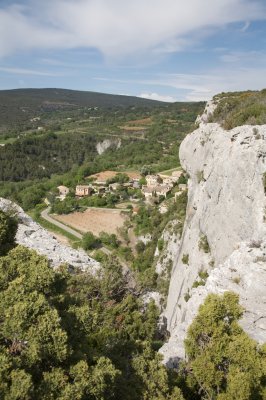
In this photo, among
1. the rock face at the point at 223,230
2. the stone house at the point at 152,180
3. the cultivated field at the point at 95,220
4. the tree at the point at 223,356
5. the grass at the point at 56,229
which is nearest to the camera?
the tree at the point at 223,356

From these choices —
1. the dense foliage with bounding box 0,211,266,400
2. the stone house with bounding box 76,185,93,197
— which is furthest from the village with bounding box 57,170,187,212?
the dense foliage with bounding box 0,211,266,400

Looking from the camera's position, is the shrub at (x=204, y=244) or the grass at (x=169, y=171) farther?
the grass at (x=169, y=171)

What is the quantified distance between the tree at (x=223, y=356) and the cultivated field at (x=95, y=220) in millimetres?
47690

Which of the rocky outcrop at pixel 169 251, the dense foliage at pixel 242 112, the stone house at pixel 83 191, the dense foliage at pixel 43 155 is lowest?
the dense foliage at pixel 43 155

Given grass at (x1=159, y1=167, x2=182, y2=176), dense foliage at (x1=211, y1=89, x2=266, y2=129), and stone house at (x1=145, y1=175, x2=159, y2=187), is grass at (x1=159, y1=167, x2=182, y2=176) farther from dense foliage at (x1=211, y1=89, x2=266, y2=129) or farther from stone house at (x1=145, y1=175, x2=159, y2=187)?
dense foliage at (x1=211, y1=89, x2=266, y2=129)

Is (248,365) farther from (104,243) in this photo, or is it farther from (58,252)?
(104,243)

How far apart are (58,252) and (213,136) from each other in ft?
40.5

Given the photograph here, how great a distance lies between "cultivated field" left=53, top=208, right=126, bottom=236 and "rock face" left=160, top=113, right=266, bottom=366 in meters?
33.4

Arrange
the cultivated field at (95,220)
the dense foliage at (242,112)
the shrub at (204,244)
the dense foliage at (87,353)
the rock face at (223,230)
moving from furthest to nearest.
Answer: the cultivated field at (95,220)
the dense foliage at (242,112)
the shrub at (204,244)
the rock face at (223,230)
the dense foliage at (87,353)

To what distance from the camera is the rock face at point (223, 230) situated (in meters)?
13.5

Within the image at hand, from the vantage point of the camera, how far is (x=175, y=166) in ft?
283

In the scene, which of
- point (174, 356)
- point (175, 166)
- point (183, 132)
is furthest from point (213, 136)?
point (183, 132)

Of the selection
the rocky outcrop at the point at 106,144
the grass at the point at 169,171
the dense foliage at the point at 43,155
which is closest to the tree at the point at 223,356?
the grass at the point at 169,171

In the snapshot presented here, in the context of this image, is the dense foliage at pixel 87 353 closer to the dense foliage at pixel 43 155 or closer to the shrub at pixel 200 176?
the shrub at pixel 200 176
